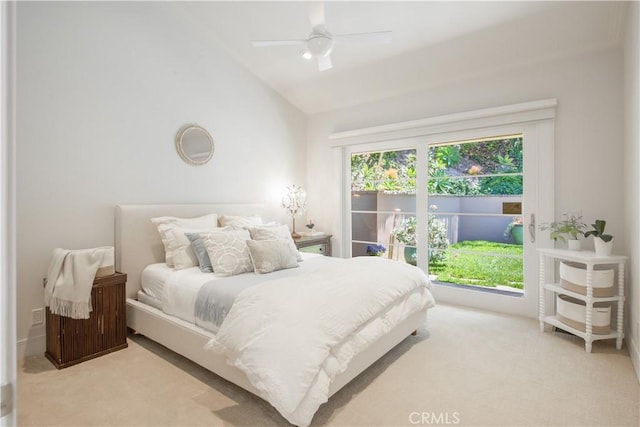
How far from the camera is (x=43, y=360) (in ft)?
8.16

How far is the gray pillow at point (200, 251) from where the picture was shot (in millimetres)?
2748

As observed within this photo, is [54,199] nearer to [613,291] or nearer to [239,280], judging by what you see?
[239,280]

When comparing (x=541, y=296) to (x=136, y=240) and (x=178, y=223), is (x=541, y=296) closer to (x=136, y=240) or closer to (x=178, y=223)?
(x=178, y=223)

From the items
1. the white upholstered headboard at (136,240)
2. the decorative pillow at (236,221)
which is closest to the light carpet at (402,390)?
the white upholstered headboard at (136,240)

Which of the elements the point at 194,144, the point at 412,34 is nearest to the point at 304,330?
the point at 194,144

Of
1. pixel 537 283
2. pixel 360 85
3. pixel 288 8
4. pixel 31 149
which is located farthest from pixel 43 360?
pixel 537 283

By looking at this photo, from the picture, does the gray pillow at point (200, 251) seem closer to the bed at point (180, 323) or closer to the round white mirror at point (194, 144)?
the bed at point (180, 323)

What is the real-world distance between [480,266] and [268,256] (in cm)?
253

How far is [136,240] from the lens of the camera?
3.05 metres

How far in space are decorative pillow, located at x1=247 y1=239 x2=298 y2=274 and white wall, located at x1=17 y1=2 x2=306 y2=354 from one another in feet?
4.51

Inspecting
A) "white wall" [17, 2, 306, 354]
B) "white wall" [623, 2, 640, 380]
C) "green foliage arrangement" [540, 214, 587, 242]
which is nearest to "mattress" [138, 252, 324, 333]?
"white wall" [17, 2, 306, 354]

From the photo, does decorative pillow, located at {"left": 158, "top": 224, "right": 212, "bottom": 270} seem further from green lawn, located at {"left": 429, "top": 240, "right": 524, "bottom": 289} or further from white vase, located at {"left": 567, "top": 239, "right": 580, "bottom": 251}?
white vase, located at {"left": 567, "top": 239, "right": 580, "bottom": 251}

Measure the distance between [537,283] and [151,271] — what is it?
3.79 m

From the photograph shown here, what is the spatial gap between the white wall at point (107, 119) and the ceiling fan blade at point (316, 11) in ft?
6.25
